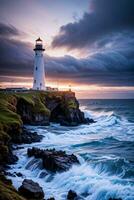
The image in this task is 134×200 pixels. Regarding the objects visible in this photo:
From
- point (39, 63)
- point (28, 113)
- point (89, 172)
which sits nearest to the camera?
point (89, 172)

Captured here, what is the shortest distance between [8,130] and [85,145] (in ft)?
34.5

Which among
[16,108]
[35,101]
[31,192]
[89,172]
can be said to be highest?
[35,101]

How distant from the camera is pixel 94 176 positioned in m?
27.8

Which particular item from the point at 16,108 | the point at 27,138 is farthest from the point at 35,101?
the point at 27,138

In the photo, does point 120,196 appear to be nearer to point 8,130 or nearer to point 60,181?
point 60,181

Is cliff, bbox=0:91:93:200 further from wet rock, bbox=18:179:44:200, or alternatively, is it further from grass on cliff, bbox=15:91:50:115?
wet rock, bbox=18:179:44:200

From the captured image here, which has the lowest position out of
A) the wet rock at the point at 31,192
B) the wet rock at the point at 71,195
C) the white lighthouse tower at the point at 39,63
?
the wet rock at the point at 71,195

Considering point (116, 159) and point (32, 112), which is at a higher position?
point (32, 112)

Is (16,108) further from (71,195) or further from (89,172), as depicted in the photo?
(71,195)

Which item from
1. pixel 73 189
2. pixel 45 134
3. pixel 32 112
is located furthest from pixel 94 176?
pixel 32 112

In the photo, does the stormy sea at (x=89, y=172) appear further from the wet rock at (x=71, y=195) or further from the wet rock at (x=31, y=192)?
the wet rock at (x=31, y=192)

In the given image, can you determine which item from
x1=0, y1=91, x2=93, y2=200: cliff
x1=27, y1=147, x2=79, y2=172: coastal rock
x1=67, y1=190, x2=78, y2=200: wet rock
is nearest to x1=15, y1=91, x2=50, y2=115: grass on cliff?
Answer: x1=0, y1=91, x2=93, y2=200: cliff

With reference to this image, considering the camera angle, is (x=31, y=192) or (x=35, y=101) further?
(x=35, y=101)

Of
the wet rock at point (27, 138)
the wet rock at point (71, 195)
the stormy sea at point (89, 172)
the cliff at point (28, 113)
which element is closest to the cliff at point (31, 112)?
the cliff at point (28, 113)
